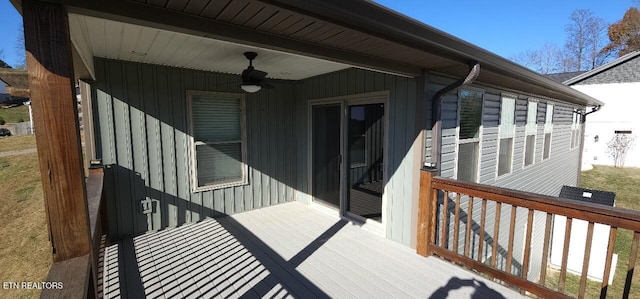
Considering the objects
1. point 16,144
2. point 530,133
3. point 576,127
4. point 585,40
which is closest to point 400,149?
point 530,133

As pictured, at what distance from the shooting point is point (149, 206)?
368 cm

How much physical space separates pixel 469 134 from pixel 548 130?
3.92 meters

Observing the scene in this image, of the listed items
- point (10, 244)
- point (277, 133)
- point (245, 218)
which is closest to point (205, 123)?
point (277, 133)

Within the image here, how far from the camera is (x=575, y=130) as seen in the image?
28.5 ft

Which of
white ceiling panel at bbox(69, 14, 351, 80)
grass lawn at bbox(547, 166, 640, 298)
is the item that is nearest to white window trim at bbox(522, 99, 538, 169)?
Result: grass lawn at bbox(547, 166, 640, 298)

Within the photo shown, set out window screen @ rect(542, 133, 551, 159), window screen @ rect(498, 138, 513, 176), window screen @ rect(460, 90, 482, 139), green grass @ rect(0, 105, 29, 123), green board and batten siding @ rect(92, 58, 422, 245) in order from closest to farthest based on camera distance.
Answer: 1. green board and batten siding @ rect(92, 58, 422, 245)
2. window screen @ rect(460, 90, 482, 139)
3. window screen @ rect(498, 138, 513, 176)
4. window screen @ rect(542, 133, 551, 159)
5. green grass @ rect(0, 105, 29, 123)

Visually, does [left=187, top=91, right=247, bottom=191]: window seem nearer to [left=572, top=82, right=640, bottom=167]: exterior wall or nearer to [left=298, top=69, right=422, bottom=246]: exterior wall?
[left=298, top=69, right=422, bottom=246]: exterior wall

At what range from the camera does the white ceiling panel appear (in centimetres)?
226

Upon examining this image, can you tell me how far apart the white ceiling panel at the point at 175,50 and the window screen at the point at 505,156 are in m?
3.27

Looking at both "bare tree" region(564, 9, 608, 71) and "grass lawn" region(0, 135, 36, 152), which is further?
"bare tree" region(564, 9, 608, 71)

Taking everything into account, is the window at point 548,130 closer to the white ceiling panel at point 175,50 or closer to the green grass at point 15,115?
the white ceiling panel at point 175,50

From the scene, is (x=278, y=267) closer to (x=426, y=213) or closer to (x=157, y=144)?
(x=426, y=213)

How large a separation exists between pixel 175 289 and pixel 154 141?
6.59 feet

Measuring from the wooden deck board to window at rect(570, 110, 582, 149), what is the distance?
335 inches
